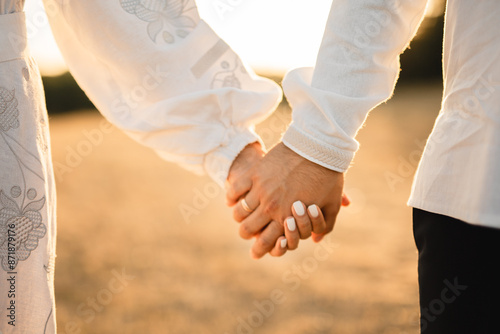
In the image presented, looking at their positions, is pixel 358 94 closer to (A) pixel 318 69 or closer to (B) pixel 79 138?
(A) pixel 318 69

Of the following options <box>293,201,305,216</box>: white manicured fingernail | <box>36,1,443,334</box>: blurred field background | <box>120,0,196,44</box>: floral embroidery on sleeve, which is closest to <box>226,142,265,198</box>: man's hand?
<box>293,201,305,216</box>: white manicured fingernail

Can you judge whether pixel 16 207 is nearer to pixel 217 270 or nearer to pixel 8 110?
pixel 8 110

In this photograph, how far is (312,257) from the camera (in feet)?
15.3

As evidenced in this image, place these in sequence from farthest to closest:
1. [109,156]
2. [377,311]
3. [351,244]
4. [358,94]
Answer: [109,156] < [351,244] < [377,311] < [358,94]

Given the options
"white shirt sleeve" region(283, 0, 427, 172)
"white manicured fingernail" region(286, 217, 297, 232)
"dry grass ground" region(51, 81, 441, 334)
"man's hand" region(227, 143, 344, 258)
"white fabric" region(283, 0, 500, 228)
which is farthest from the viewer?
"dry grass ground" region(51, 81, 441, 334)

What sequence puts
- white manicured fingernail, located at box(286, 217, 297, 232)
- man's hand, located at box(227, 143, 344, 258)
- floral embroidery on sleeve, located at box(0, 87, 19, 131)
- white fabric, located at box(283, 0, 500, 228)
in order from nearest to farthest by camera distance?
white fabric, located at box(283, 0, 500, 228), floral embroidery on sleeve, located at box(0, 87, 19, 131), man's hand, located at box(227, 143, 344, 258), white manicured fingernail, located at box(286, 217, 297, 232)

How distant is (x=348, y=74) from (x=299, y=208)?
0.50m

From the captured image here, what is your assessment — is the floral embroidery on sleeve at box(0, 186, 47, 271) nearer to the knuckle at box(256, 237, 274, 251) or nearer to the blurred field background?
the knuckle at box(256, 237, 274, 251)

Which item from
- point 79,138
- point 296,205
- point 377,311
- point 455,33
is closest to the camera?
point 455,33

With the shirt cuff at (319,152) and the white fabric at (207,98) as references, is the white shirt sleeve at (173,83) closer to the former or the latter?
the white fabric at (207,98)

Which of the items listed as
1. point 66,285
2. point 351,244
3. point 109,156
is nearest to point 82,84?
point 66,285

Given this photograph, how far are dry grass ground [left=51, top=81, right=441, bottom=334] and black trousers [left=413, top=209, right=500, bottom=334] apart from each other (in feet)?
7.28

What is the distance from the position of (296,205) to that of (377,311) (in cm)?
207

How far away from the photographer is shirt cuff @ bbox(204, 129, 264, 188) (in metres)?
2.02
